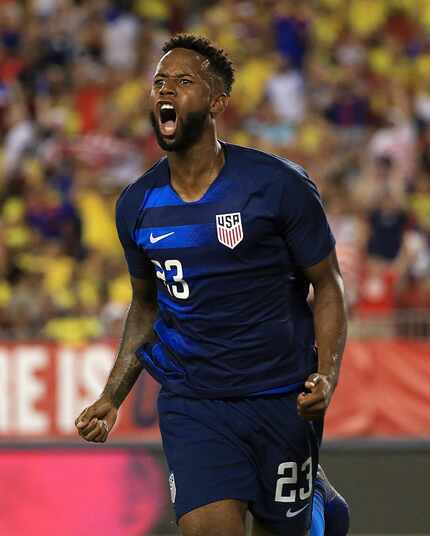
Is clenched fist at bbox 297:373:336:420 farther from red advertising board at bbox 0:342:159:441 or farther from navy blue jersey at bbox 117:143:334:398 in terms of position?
red advertising board at bbox 0:342:159:441

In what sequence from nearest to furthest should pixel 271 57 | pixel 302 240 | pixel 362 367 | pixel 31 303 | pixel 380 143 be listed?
pixel 302 240, pixel 362 367, pixel 31 303, pixel 380 143, pixel 271 57

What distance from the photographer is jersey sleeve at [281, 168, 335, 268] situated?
477cm

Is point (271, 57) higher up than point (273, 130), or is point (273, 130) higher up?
point (271, 57)

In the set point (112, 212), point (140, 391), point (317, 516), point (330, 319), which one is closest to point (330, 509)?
point (317, 516)

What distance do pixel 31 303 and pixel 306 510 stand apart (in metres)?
5.82

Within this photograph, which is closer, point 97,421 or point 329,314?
point 329,314

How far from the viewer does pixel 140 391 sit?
968cm

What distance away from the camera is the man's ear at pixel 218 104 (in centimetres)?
484

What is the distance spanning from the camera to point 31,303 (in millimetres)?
10578

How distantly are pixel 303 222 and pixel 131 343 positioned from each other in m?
0.87

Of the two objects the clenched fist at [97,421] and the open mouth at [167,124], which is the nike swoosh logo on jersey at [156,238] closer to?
the open mouth at [167,124]

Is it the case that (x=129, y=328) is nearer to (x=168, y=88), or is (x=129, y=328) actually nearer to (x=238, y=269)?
(x=238, y=269)

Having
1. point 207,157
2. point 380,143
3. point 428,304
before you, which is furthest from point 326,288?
point 380,143

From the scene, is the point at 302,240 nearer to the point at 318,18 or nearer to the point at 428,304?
the point at 428,304
